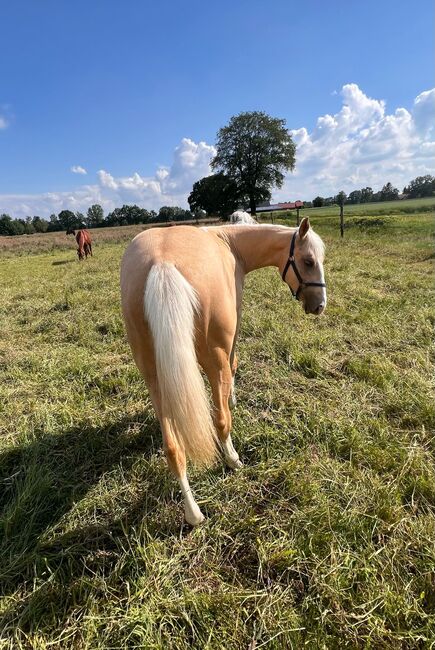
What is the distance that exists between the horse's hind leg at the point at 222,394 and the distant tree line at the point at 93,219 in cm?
5852

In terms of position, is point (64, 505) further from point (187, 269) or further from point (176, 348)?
point (187, 269)

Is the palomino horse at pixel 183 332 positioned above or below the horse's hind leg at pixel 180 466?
above

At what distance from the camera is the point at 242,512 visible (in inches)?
81.0

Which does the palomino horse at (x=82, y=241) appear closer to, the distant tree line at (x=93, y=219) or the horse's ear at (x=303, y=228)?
the horse's ear at (x=303, y=228)

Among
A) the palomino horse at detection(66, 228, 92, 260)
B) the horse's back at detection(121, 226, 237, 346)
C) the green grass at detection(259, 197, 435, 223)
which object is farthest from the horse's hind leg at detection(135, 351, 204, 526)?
the green grass at detection(259, 197, 435, 223)

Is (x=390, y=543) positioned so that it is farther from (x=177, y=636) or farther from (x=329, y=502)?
(x=177, y=636)

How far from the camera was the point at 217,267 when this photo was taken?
2.10 m

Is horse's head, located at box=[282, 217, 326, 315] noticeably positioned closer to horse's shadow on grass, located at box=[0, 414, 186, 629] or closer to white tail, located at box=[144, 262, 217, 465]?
white tail, located at box=[144, 262, 217, 465]

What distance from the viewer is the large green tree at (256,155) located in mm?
42031

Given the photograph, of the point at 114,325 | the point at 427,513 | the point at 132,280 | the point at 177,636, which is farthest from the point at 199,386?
the point at 114,325

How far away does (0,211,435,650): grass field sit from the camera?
1.53 m

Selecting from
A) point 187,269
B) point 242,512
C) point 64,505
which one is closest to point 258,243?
point 187,269

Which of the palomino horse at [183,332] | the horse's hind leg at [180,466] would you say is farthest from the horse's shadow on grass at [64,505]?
the palomino horse at [183,332]

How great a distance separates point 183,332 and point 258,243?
1551 mm
